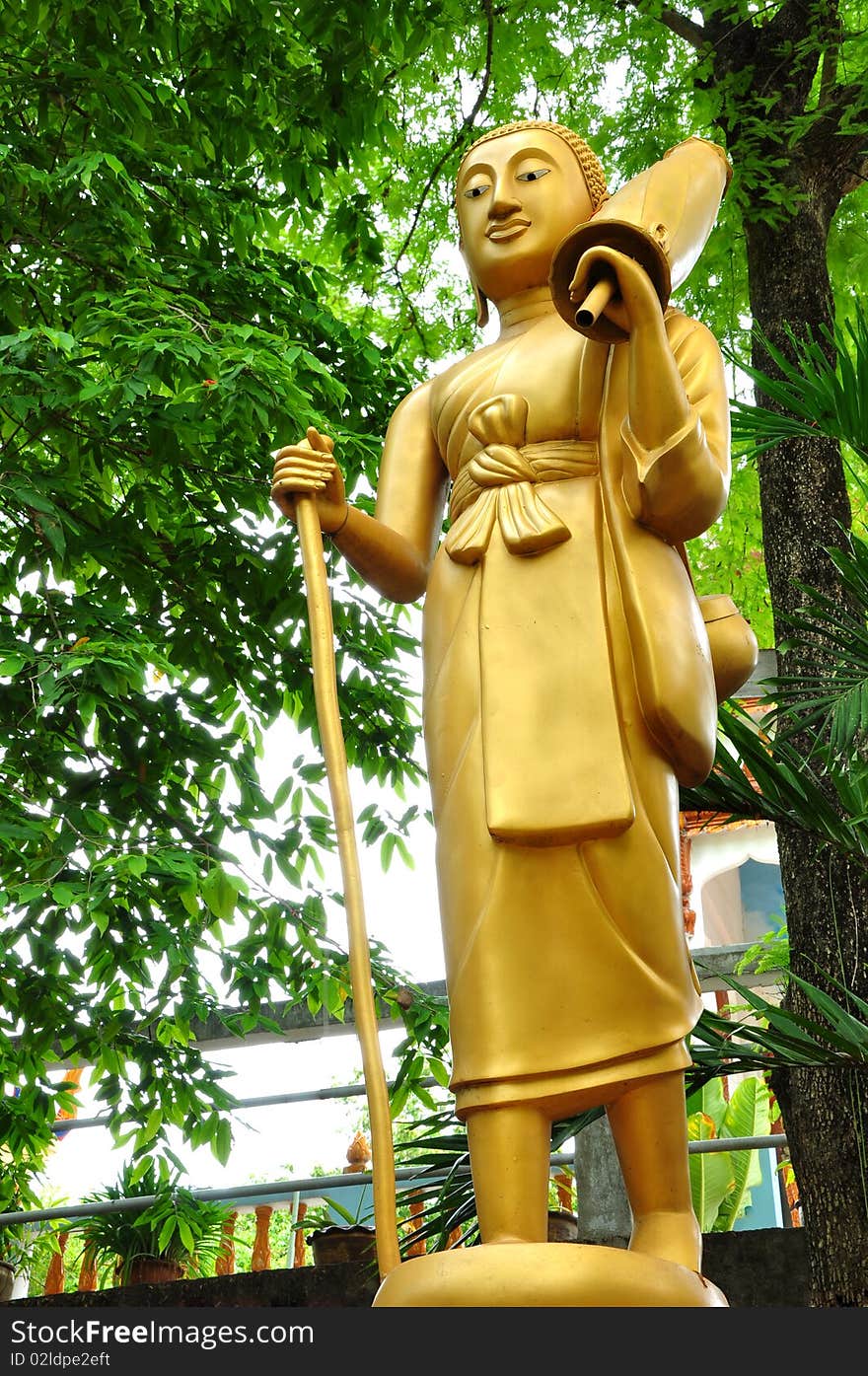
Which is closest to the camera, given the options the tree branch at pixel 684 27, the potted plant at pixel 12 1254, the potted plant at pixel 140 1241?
the potted plant at pixel 140 1241

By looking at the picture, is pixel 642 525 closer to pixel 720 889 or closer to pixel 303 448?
pixel 303 448

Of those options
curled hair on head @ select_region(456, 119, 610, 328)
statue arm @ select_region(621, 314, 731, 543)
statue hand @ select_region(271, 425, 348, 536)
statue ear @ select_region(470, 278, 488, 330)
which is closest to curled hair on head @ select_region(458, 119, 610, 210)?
curled hair on head @ select_region(456, 119, 610, 328)

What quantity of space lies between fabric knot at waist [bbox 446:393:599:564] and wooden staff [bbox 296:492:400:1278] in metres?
0.25

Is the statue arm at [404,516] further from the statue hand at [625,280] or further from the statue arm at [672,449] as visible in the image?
the statue hand at [625,280]

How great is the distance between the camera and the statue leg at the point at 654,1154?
2.31 m

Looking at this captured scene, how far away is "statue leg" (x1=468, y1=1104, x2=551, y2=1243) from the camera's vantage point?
2229 mm

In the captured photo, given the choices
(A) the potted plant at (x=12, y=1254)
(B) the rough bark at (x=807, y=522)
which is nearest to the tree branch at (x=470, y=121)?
(B) the rough bark at (x=807, y=522)

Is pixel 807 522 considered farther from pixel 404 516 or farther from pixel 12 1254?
pixel 12 1254

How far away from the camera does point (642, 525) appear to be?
8.43 ft

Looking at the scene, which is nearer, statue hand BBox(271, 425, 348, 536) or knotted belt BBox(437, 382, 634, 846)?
knotted belt BBox(437, 382, 634, 846)

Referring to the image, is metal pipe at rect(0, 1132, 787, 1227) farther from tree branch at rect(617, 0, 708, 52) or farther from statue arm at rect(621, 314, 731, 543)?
tree branch at rect(617, 0, 708, 52)

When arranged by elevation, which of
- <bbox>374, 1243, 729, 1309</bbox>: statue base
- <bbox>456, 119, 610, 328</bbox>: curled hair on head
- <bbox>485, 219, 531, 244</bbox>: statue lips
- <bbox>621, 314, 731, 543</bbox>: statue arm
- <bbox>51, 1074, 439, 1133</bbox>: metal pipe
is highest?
<bbox>456, 119, 610, 328</bbox>: curled hair on head

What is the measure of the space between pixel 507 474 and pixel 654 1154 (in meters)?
1.14

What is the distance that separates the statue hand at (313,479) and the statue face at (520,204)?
1.65 ft
